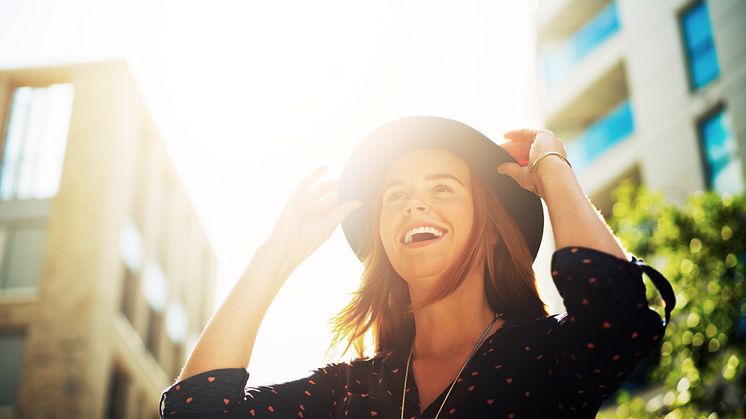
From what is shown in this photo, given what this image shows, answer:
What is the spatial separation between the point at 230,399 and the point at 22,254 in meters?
26.4

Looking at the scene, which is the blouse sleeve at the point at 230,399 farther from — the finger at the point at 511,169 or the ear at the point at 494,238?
the finger at the point at 511,169

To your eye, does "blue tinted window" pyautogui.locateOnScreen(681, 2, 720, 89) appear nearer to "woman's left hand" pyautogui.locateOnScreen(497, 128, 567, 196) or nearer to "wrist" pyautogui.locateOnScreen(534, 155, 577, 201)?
"woman's left hand" pyautogui.locateOnScreen(497, 128, 567, 196)

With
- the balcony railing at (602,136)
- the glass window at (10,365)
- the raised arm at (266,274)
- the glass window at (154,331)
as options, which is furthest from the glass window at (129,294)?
the raised arm at (266,274)

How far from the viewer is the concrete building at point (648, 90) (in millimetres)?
19500

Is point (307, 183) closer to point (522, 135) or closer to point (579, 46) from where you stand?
point (522, 135)

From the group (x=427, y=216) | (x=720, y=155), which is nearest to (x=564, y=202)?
(x=427, y=216)

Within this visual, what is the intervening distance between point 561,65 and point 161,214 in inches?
705

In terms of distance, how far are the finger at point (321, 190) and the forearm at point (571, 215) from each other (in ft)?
2.69

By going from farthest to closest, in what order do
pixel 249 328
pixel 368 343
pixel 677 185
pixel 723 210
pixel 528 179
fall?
pixel 677 185 < pixel 723 210 < pixel 368 343 < pixel 528 179 < pixel 249 328

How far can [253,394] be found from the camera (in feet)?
7.13

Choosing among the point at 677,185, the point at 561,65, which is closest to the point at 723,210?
the point at 677,185

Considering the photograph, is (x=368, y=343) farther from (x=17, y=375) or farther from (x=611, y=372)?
(x=17, y=375)

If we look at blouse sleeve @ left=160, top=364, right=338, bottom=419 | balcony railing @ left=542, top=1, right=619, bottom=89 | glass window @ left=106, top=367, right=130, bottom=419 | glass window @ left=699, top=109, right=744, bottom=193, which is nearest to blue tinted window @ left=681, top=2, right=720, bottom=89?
glass window @ left=699, top=109, right=744, bottom=193

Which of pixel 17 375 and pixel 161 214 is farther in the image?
pixel 161 214
